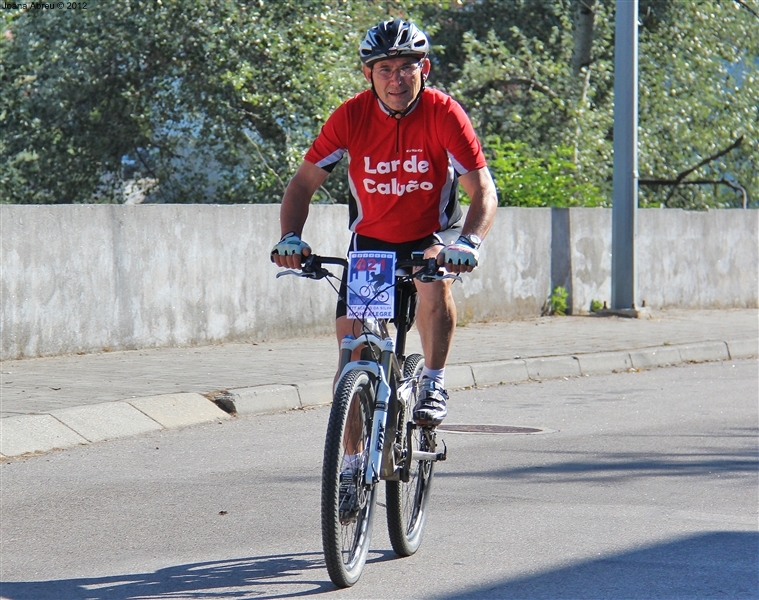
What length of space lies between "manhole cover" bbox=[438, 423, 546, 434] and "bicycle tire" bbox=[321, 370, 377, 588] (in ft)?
11.3

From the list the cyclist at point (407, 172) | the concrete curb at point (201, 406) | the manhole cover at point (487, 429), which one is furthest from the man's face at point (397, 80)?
the manhole cover at point (487, 429)

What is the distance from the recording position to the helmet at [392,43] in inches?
182

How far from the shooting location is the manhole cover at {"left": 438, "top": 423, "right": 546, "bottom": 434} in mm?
7953

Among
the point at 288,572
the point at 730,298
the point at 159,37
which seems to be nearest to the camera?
the point at 288,572

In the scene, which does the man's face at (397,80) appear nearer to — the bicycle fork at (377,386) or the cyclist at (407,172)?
the cyclist at (407,172)

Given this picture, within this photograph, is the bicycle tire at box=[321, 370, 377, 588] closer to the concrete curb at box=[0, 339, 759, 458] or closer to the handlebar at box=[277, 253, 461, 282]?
the handlebar at box=[277, 253, 461, 282]

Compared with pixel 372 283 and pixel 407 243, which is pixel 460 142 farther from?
pixel 372 283

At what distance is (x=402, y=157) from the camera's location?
4734mm

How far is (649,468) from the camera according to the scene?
21.9ft

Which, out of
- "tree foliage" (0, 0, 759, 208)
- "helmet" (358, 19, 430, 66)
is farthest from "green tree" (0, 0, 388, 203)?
"helmet" (358, 19, 430, 66)

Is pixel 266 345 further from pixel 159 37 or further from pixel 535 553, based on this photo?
pixel 535 553

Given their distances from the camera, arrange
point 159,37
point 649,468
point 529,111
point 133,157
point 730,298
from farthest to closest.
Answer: point 529,111, point 730,298, point 133,157, point 159,37, point 649,468

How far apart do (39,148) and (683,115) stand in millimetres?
11231

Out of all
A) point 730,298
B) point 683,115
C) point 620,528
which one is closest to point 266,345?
point 620,528
